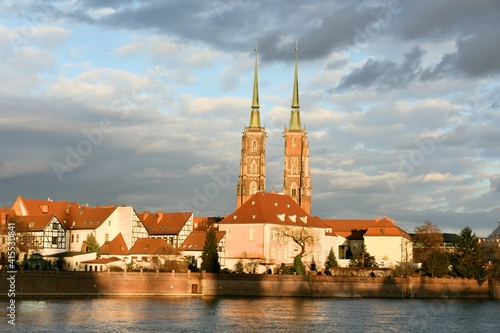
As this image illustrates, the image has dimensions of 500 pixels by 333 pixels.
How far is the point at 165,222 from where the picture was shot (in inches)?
5074

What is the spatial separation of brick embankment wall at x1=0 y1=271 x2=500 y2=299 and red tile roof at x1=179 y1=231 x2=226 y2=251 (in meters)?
20.9

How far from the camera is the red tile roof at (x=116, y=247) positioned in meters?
114

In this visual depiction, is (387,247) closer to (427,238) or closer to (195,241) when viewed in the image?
(427,238)

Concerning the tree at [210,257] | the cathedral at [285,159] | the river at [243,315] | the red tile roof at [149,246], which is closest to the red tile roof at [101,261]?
the red tile roof at [149,246]

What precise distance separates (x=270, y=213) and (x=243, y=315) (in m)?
50.2

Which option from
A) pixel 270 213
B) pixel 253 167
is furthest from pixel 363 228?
pixel 270 213

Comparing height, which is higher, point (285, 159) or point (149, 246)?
point (285, 159)

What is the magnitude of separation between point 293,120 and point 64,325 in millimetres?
124296

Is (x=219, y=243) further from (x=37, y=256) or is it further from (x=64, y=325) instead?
(x=64, y=325)

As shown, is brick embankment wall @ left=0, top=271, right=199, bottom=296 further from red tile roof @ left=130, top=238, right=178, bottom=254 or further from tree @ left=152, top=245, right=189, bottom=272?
red tile roof @ left=130, top=238, right=178, bottom=254

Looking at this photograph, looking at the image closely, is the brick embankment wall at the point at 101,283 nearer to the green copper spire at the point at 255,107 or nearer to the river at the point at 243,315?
the river at the point at 243,315

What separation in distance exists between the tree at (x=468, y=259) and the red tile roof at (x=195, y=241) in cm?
3145

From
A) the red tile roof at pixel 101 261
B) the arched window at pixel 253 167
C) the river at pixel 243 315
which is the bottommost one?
the river at pixel 243 315

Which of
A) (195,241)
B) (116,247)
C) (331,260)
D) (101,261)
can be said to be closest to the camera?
(101,261)
